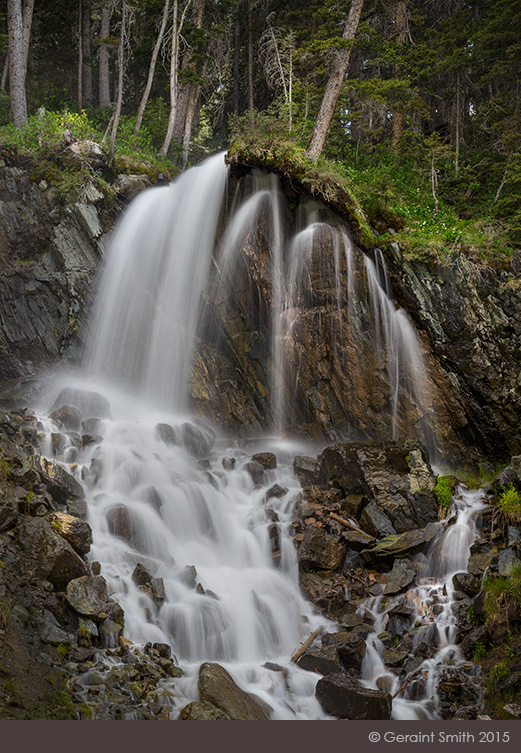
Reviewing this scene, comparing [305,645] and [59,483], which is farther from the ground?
[59,483]

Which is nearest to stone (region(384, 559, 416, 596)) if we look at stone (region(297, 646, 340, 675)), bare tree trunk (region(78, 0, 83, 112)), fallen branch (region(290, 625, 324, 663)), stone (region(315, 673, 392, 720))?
fallen branch (region(290, 625, 324, 663))

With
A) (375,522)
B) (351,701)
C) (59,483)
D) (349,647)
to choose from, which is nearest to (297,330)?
(375,522)

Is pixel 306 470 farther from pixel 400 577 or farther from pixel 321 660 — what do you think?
pixel 321 660

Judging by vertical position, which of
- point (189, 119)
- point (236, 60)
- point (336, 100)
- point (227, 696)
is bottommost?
point (227, 696)

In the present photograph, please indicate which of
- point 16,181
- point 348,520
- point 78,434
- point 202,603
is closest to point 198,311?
point 78,434

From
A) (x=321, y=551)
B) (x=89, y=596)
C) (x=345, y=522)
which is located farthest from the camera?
(x=345, y=522)

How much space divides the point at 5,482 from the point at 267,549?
435cm

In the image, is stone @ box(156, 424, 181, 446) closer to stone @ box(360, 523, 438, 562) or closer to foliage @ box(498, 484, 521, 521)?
stone @ box(360, 523, 438, 562)

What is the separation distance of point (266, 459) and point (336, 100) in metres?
10.7

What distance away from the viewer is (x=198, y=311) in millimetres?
14078

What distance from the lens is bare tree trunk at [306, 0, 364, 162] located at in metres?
13.9

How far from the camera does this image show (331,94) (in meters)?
14.3

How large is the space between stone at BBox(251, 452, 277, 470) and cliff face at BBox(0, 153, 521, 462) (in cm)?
216

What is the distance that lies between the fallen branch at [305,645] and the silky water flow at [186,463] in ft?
0.54
